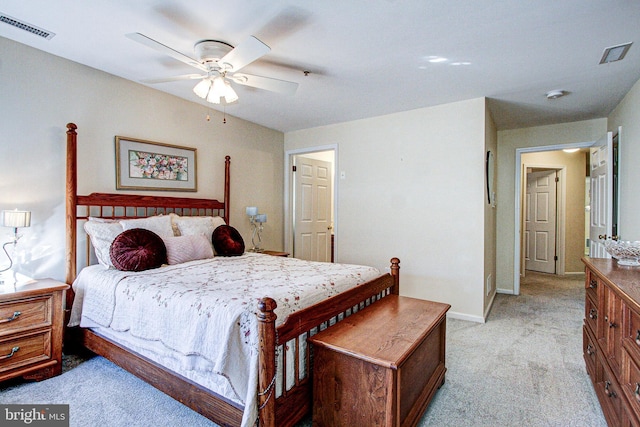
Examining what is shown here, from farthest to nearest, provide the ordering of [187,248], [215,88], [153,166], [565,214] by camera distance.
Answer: [565,214], [153,166], [187,248], [215,88]

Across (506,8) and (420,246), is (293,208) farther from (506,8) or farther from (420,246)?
(506,8)

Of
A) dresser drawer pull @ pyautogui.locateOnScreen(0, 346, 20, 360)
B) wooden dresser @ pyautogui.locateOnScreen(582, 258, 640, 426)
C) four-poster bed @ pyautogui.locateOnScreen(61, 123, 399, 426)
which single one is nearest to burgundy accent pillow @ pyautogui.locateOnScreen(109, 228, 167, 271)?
four-poster bed @ pyautogui.locateOnScreen(61, 123, 399, 426)

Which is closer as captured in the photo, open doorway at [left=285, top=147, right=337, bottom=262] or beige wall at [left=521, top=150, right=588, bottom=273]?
open doorway at [left=285, top=147, right=337, bottom=262]

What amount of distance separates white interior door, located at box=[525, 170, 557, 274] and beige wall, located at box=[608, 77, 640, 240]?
9.96 ft

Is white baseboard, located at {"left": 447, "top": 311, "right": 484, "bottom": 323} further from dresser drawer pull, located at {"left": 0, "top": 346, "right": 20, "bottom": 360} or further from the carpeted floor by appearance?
dresser drawer pull, located at {"left": 0, "top": 346, "right": 20, "bottom": 360}

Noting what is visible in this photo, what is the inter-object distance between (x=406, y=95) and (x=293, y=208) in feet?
8.05

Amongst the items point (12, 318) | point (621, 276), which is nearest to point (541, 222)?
point (621, 276)

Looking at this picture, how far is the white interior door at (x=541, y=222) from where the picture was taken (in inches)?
244

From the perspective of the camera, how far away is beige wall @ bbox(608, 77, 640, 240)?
2941 millimetres

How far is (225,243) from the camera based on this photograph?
131 inches

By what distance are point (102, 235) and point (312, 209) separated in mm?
3192

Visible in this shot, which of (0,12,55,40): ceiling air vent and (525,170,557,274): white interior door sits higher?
(0,12,55,40): ceiling air vent

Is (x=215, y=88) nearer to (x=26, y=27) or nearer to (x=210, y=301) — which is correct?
(x=26, y=27)

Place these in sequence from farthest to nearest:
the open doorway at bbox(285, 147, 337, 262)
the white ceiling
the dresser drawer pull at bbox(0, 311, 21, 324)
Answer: the open doorway at bbox(285, 147, 337, 262), the dresser drawer pull at bbox(0, 311, 21, 324), the white ceiling
